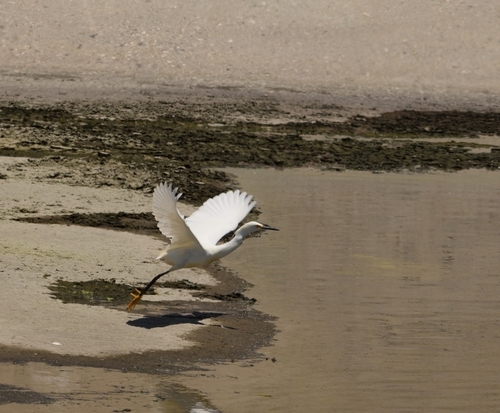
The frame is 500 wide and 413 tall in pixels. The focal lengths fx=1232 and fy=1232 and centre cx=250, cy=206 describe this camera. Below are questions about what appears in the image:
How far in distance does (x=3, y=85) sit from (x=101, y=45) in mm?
4841

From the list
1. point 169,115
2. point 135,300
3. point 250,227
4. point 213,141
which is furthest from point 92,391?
point 169,115

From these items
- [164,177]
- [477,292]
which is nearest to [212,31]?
[164,177]

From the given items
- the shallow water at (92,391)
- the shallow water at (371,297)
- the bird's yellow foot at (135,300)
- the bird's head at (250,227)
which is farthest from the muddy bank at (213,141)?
the shallow water at (92,391)

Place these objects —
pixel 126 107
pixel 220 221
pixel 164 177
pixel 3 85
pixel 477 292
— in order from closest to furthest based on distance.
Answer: pixel 220 221 → pixel 477 292 → pixel 164 177 → pixel 126 107 → pixel 3 85

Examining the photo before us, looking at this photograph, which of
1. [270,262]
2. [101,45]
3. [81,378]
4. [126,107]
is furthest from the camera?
[101,45]

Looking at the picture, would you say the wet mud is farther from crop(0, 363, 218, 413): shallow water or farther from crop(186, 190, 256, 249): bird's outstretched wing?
crop(186, 190, 256, 249): bird's outstretched wing

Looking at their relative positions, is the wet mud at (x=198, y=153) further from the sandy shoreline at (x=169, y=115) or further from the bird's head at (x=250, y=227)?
the bird's head at (x=250, y=227)

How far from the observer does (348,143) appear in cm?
2145

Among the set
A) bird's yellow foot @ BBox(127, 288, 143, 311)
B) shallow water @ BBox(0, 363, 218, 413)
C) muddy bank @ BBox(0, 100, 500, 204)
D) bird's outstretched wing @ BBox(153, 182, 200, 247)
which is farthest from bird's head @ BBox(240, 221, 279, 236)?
muddy bank @ BBox(0, 100, 500, 204)

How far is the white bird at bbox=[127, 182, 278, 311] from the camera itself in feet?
29.7

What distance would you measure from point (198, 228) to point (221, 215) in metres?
0.24

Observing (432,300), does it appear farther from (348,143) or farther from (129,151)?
(348,143)

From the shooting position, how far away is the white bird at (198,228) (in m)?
9.04

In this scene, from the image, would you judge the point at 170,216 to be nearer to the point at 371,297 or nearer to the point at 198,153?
the point at 371,297
